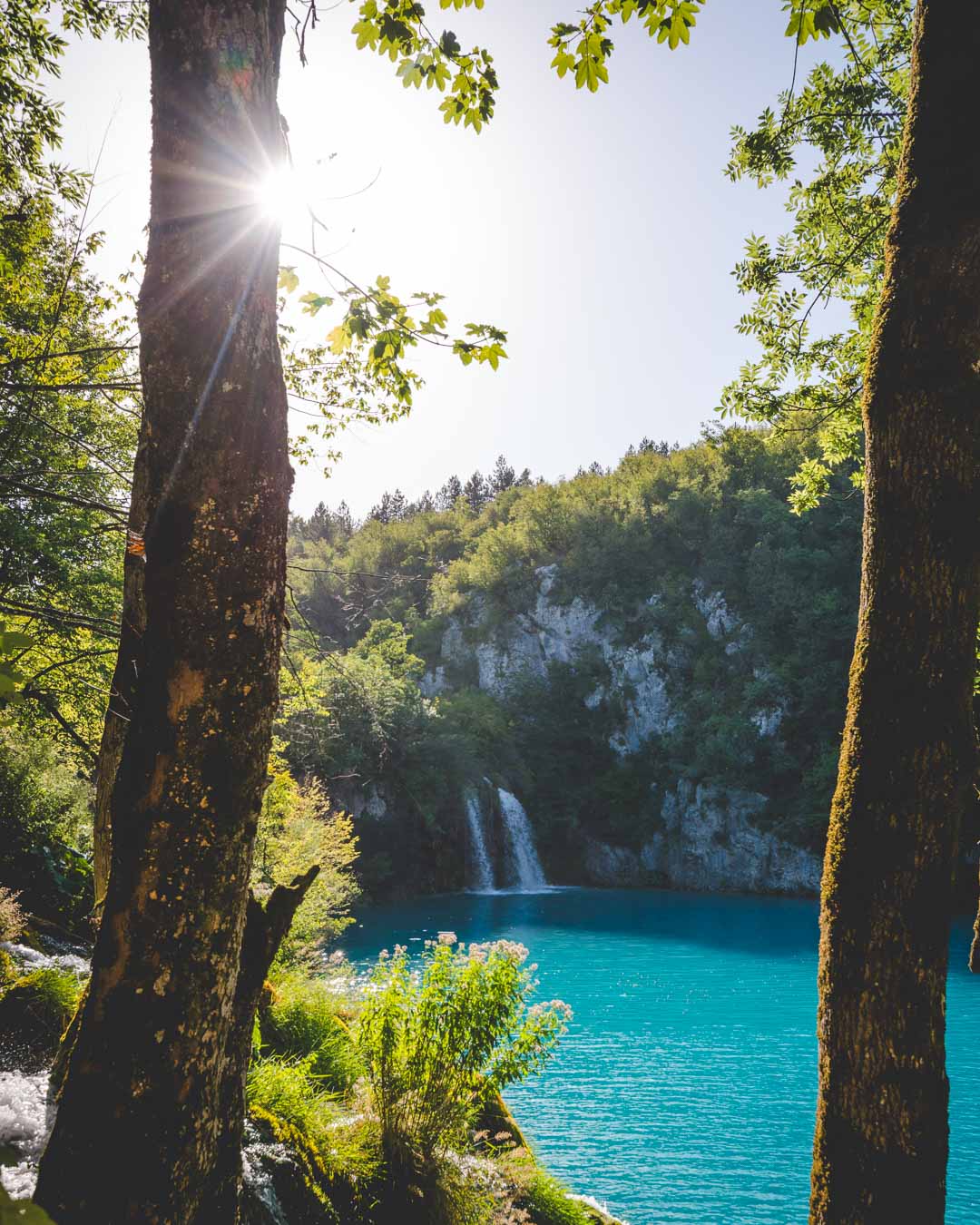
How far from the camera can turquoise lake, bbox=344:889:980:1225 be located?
8500 mm

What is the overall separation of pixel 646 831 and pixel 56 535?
32313 millimetres

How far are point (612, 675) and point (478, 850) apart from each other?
15.3 meters

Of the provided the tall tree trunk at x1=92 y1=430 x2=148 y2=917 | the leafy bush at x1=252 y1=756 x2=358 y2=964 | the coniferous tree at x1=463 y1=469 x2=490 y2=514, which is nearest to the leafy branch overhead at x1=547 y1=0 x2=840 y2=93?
the tall tree trunk at x1=92 y1=430 x2=148 y2=917

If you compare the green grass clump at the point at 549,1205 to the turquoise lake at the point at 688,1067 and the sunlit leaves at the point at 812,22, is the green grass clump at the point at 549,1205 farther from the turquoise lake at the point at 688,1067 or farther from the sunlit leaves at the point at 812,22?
the sunlit leaves at the point at 812,22

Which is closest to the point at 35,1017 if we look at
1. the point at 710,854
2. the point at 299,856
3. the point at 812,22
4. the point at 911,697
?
the point at 911,697

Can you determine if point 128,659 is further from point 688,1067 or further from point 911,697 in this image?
point 688,1067

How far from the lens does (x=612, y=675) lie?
44.2m

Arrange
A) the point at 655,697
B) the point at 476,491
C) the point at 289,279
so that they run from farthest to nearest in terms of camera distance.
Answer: the point at 476,491 → the point at 655,697 → the point at 289,279

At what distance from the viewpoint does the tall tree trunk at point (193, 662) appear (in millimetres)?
1640

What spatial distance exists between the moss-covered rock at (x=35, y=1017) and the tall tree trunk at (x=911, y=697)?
5.27 metres

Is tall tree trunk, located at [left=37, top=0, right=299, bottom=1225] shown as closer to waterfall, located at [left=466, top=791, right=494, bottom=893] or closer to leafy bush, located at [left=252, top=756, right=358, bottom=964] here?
leafy bush, located at [left=252, top=756, right=358, bottom=964]

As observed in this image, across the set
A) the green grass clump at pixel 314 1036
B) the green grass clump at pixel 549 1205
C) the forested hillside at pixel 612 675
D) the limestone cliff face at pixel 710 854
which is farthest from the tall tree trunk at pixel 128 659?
the limestone cliff face at pixel 710 854

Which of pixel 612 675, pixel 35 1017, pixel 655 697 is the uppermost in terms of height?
pixel 612 675

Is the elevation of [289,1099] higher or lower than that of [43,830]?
lower
